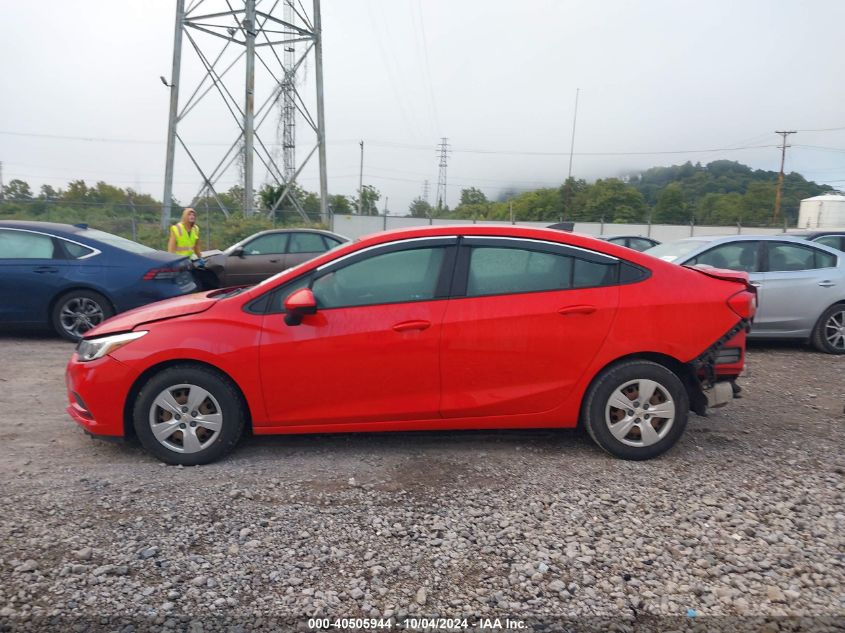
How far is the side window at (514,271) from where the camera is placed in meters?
4.31

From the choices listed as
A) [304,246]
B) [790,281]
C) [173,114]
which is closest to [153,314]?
[790,281]

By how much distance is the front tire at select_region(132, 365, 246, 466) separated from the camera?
414cm

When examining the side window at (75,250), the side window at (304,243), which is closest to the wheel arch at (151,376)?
the side window at (75,250)

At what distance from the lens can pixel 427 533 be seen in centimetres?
333

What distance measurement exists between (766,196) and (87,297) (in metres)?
58.1

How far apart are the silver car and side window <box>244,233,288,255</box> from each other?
287 inches

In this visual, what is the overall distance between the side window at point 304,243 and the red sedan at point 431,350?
8031mm

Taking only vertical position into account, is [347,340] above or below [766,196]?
below

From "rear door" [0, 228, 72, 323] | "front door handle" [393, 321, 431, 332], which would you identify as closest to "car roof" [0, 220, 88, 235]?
"rear door" [0, 228, 72, 323]

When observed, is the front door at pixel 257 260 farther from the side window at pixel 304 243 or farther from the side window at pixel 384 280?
the side window at pixel 384 280

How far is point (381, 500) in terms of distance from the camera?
3.69m

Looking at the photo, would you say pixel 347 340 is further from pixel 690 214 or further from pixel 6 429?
pixel 690 214

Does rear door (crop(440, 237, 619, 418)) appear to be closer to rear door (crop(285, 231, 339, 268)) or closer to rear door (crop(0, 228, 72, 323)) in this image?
rear door (crop(0, 228, 72, 323))

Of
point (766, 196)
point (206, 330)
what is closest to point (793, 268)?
point (206, 330)
